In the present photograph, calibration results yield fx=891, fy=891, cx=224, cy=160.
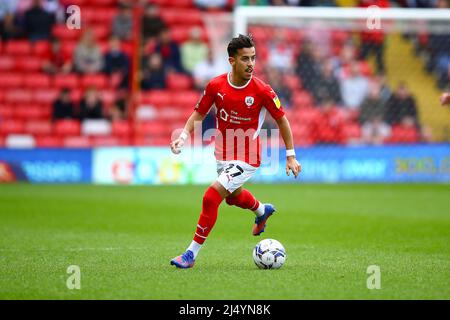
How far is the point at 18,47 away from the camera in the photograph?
844 inches

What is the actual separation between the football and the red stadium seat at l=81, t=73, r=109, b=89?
45.2 feet

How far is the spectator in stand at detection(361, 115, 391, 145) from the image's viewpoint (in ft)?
70.7

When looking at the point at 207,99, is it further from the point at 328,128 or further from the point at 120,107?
the point at 328,128

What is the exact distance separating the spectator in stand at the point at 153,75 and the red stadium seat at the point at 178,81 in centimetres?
27

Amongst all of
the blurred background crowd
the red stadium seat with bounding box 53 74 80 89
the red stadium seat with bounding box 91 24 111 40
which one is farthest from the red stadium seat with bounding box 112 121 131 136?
the red stadium seat with bounding box 91 24 111 40

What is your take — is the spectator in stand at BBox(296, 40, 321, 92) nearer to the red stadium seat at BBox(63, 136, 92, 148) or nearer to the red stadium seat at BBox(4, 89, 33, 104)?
the red stadium seat at BBox(63, 136, 92, 148)

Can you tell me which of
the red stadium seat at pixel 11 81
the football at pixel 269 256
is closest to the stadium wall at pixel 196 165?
the red stadium seat at pixel 11 81

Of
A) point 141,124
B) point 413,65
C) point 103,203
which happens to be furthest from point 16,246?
point 413,65

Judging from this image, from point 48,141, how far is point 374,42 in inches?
326

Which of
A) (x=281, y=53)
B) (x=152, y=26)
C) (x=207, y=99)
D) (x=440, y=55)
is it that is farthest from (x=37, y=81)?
(x=207, y=99)

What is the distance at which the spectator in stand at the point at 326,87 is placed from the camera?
70.8 feet

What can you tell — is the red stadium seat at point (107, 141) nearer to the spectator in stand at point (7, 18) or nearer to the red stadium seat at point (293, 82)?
the spectator in stand at point (7, 18)
